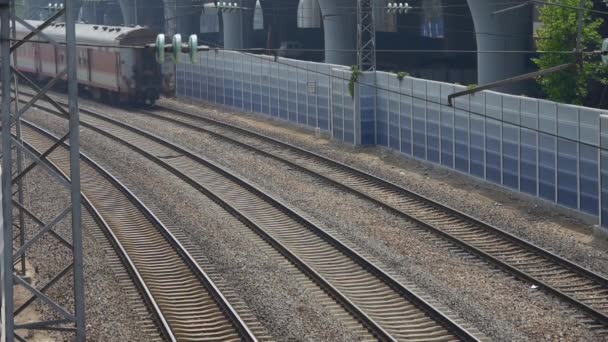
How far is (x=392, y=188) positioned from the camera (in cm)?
2941

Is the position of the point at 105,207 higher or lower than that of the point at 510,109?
lower

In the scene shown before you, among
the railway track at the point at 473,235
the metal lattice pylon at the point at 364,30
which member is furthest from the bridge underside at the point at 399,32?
the railway track at the point at 473,235

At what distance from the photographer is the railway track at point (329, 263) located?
1702 centimetres

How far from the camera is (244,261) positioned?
21.7 metres

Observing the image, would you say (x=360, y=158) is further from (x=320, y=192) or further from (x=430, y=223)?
(x=430, y=223)

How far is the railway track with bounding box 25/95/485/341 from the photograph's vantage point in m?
17.0

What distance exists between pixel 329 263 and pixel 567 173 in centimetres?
703

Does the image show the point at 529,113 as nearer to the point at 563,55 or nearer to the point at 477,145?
the point at 477,145

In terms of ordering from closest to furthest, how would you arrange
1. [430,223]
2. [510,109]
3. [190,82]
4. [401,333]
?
1. [401,333]
2. [430,223]
3. [510,109]
4. [190,82]

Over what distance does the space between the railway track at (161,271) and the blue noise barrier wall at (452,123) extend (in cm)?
900

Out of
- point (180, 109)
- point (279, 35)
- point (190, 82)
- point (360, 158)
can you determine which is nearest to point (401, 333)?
point (360, 158)

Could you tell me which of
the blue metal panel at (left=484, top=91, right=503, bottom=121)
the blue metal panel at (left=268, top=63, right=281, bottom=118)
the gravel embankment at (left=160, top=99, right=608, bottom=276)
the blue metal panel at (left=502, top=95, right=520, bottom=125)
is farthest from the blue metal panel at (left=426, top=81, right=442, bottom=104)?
the blue metal panel at (left=268, top=63, right=281, bottom=118)

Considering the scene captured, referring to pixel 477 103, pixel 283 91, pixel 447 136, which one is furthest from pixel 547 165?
pixel 283 91

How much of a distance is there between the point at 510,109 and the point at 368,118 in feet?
31.0
